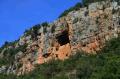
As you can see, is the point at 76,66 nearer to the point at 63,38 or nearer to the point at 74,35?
the point at 74,35

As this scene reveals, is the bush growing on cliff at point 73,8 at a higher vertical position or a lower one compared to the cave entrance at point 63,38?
higher

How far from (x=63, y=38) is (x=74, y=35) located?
4.03 meters

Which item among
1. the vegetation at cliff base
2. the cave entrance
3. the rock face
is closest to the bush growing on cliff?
the rock face

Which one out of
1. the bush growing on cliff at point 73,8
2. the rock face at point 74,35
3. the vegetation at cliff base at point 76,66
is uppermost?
the bush growing on cliff at point 73,8

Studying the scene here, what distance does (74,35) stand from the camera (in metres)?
101

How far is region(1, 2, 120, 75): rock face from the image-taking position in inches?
3807

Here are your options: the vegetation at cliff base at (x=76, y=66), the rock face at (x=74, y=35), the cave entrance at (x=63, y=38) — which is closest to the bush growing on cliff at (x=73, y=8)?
the rock face at (x=74, y=35)

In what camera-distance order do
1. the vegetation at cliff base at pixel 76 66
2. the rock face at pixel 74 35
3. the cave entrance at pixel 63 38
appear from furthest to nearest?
the cave entrance at pixel 63 38 → the rock face at pixel 74 35 → the vegetation at cliff base at pixel 76 66

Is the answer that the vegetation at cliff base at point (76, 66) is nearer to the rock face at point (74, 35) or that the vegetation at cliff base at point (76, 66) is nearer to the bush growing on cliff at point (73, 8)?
→ the rock face at point (74, 35)

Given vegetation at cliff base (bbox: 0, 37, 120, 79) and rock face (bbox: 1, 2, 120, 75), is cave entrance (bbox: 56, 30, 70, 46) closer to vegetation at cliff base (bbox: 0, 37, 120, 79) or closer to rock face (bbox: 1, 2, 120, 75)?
rock face (bbox: 1, 2, 120, 75)

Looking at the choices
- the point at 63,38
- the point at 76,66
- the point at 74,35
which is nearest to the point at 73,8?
the point at 63,38

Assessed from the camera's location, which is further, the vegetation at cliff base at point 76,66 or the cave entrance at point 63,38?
the cave entrance at point 63,38

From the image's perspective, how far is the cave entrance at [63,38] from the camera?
4094 inches

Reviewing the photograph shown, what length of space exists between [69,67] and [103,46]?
719 centimetres
